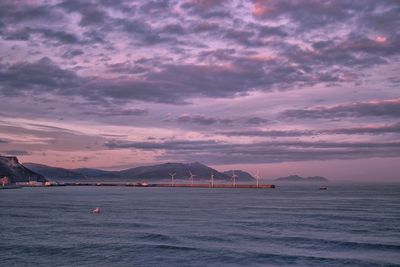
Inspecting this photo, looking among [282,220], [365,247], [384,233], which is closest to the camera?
[365,247]

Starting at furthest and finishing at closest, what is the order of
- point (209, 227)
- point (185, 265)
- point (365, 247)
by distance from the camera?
point (209, 227) → point (365, 247) → point (185, 265)

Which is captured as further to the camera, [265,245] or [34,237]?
[34,237]

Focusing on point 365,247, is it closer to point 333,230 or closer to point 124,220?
point 333,230

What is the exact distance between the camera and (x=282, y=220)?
87.4 meters

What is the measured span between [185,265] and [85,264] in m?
10.6

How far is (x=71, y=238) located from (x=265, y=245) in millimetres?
27006

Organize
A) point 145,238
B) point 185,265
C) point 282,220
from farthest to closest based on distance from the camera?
point 282,220 < point 145,238 < point 185,265

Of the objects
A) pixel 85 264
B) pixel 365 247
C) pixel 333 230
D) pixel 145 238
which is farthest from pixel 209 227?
pixel 85 264

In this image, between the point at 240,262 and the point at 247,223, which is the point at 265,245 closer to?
the point at 240,262

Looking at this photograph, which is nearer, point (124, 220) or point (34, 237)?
point (34, 237)

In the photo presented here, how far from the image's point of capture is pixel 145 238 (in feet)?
205

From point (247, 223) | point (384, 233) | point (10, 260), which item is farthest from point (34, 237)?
point (384, 233)

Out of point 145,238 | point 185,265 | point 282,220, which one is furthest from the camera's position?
point 282,220

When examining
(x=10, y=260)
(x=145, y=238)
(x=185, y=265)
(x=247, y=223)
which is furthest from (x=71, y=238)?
(x=247, y=223)
